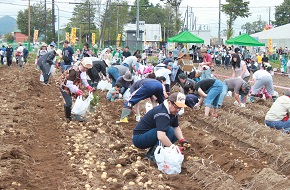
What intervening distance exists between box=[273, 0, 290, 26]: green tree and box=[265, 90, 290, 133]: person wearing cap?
6910 cm

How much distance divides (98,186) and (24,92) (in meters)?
8.79

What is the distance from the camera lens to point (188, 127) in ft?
29.8

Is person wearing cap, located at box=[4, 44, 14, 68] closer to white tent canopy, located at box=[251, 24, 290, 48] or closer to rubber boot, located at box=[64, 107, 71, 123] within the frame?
rubber boot, located at box=[64, 107, 71, 123]

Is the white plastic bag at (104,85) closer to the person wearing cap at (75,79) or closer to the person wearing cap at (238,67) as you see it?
the person wearing cap at (238,67)

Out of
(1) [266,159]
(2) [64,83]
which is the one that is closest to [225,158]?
(1) [266,159]

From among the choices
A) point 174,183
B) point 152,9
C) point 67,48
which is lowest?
point 174,183

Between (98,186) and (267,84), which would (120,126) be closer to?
(98,186)

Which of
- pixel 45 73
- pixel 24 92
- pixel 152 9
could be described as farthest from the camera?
pixel 152 9

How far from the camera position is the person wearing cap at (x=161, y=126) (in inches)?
225

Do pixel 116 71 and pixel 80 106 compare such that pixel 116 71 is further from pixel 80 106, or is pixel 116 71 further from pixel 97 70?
pixel 80 106

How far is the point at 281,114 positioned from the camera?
862 centimetres

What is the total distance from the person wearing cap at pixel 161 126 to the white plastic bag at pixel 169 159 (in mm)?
92

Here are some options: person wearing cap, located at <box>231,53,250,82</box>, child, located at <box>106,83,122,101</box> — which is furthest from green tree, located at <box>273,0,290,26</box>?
child, located at <box>106,83,122,101</box>

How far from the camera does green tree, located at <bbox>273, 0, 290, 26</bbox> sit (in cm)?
7417
